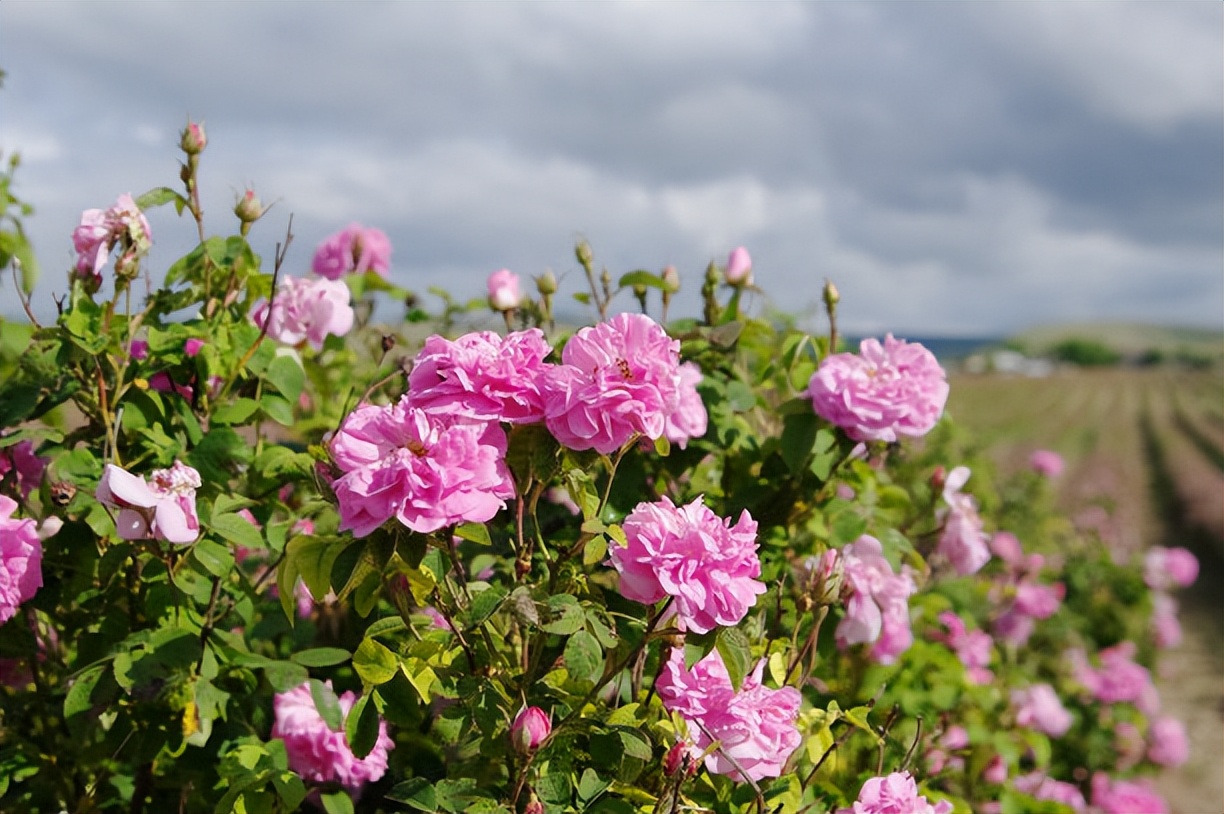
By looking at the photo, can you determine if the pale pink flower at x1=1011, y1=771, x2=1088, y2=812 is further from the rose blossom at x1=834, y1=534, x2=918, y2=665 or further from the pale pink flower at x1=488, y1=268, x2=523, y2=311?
the pale pink flower at x1=488, y1=268, x2=523, y2=311

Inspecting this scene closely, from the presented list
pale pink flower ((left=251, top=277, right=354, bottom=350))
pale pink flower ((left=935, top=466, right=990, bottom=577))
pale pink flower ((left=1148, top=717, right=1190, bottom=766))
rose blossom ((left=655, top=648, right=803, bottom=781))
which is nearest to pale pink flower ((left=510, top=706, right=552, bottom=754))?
rose blossom ((left=655, top=648, right=803, bottom=781))

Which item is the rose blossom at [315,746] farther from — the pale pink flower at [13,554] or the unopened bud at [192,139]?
the unopened bud at [192,139]

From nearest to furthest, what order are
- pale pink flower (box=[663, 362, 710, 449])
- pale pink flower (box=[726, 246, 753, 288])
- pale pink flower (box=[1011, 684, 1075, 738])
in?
pale pink flower (box=[663, 362, 710, 449])
pale pink flower (box=[726, 246, 753, 288])
pale pink flower (box=[1011, 684, 1075, 738])

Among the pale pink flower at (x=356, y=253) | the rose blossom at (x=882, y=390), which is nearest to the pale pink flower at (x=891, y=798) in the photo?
the rose blossom at (x=882, y=390)

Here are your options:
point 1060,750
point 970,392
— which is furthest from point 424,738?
point 970,392

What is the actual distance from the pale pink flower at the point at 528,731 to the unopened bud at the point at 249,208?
2.97 feet

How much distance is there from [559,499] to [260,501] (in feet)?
1.62

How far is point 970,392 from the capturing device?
35.8 metres

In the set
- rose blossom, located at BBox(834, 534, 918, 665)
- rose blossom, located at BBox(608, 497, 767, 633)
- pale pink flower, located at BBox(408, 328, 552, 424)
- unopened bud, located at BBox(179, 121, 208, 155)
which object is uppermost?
unopened bud, located at BBox(179, 121, 208, 155)

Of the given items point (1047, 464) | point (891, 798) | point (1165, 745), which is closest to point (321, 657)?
point (891, 798)

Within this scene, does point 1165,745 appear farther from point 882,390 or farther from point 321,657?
point 321,657

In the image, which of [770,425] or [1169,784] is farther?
[1169,784]

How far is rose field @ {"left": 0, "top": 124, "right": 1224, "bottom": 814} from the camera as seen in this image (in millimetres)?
1065

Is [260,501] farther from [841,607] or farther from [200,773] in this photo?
[841,607]
